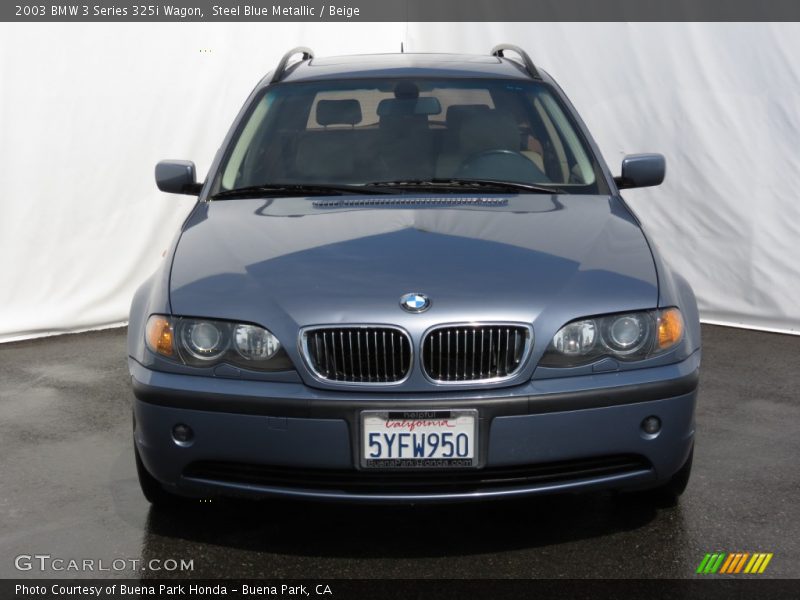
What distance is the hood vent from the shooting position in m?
4.27

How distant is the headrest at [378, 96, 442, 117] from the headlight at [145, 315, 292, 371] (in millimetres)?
1773

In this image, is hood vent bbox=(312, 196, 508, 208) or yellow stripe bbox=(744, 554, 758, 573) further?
hood vent bbox=(312, 196, 508, 208)

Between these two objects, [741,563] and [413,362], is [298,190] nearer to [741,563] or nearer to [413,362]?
[413,362]

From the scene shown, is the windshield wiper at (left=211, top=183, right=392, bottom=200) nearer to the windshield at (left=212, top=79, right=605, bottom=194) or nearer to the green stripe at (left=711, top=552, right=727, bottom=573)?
the windshield at (left=212, top=79, right=605, bottom=194)

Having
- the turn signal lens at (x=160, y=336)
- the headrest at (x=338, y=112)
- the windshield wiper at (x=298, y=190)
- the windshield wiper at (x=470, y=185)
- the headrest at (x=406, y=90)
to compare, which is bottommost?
the turn signal lens at (x=160, y=336)

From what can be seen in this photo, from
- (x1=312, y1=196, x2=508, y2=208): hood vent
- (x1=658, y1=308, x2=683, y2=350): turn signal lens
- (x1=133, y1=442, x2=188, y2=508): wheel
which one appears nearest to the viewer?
(x1=658, y1=308, x2=683, y2=350): turn signal lens

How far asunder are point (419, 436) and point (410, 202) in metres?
1.18

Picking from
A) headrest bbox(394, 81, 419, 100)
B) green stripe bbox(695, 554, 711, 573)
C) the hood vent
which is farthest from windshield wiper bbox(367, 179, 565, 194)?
green stripe bbox(695, 554, 711, 573)

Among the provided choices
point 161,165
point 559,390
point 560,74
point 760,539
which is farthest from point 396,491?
point 560,74

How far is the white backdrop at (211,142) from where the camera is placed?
7.56 meters

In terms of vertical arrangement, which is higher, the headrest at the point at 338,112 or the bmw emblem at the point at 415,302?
the headrest at the point at 338,112

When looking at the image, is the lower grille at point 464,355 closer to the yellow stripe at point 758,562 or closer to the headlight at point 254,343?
the headlight at point 254,343

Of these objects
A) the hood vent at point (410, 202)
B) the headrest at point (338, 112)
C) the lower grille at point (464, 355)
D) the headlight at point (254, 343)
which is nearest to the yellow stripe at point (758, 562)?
the lower grille at point (464, 355)

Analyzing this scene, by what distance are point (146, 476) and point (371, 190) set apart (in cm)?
135
